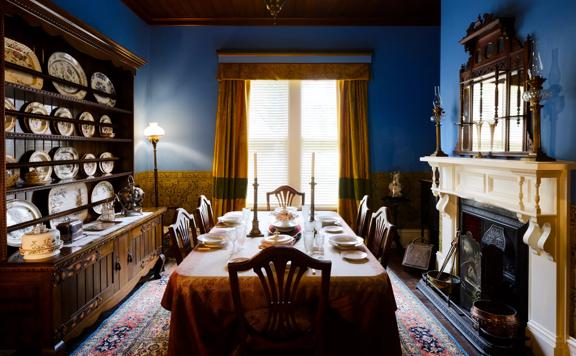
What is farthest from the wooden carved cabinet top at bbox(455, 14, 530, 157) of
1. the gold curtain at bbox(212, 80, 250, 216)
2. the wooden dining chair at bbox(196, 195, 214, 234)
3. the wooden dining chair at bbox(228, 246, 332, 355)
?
the gold curtain at bbox(212, 80, 250, 216)

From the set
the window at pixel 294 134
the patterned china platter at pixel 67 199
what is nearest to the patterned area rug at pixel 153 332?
the patterned china platter at pixel 67 199

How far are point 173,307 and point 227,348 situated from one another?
37cm

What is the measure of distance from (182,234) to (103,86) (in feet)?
6.64

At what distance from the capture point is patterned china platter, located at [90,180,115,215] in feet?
11.6

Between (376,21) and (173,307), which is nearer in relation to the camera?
(173,307)

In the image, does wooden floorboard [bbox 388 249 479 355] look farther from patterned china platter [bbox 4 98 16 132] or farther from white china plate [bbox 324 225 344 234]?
patterned china platter [bbox 4 98 16 132]

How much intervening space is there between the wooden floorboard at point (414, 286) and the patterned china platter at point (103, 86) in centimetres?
349

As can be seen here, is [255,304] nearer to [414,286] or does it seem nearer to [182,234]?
[182,234]

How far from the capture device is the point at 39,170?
2.79m

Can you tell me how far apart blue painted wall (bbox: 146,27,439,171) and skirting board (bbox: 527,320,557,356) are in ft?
9.35

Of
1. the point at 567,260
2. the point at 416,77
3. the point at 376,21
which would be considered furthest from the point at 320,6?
the point at 567,260

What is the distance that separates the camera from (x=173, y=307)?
1.88 metres

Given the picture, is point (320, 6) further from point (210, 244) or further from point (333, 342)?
point (333, 342)

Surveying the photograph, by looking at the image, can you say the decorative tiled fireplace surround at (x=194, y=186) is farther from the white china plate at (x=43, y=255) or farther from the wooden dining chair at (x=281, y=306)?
the wooden dining chair at (x=281, y=306)
